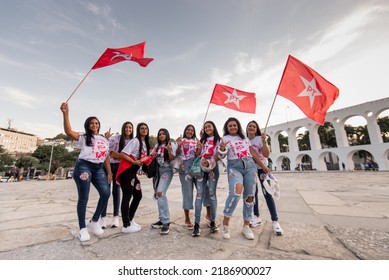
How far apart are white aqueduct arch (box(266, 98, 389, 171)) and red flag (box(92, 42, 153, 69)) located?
29964 mm

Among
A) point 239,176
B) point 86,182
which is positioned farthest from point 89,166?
point 239,176

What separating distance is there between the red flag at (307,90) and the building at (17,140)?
3733 inches

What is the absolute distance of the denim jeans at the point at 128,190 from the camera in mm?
2568

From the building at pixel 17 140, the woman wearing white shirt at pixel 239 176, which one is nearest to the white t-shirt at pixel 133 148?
the woman wearing white shirt at pixel 239 176

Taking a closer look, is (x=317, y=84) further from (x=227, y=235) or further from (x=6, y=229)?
(x=6, y=229)

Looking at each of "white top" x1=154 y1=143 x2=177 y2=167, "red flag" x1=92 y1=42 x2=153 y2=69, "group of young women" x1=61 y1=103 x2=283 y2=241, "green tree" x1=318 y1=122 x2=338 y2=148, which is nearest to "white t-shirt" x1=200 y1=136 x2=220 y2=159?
"group of young women" x1=61 y1=103 x2=283 y2=241

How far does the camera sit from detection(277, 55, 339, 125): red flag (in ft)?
11.1

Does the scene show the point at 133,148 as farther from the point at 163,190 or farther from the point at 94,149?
the point at 163,190

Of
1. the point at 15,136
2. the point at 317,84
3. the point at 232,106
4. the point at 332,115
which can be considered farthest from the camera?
the point at 15,136

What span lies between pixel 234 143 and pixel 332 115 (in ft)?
101

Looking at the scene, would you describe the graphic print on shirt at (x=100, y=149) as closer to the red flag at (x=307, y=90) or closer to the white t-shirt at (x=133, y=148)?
the white t-shirt at (x=133, y=148)

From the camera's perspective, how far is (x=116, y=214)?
2848 mm

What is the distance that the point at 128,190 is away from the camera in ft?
8.65
